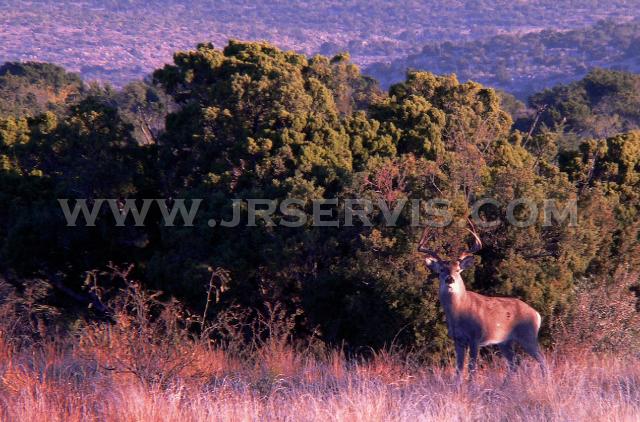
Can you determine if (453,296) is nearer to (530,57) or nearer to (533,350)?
(533,350)

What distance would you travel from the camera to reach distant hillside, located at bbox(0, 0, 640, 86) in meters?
82.4

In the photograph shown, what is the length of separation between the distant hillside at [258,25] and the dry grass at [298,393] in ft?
219

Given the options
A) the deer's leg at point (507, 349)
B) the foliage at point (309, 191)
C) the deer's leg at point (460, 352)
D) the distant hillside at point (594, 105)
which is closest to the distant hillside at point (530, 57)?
the distant hillside at point (594, 105)

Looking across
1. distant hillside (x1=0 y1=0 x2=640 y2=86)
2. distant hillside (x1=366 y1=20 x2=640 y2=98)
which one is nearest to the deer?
distant hillside (x1=366 y1=20 x2=640 y2=98)

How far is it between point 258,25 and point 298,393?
98.3 m

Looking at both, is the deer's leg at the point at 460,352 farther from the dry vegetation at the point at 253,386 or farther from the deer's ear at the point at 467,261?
the deer's ear at the point at 467,261

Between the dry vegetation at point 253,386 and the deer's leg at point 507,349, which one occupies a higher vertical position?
the dry vegetation at point 253,386

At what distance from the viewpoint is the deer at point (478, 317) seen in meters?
10.8

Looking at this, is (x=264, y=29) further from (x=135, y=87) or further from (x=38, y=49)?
(x=135, y=87)

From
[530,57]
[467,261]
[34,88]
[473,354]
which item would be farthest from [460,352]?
[530,57]

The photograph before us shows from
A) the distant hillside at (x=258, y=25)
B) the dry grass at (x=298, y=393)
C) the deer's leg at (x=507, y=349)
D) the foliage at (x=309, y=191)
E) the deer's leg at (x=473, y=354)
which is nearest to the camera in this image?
the dry grass at (x=298, y=393)

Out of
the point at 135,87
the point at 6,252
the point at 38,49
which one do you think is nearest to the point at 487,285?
the point at 6,252

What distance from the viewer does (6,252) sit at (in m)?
15.3

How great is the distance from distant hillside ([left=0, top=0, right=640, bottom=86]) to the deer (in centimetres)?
6538
